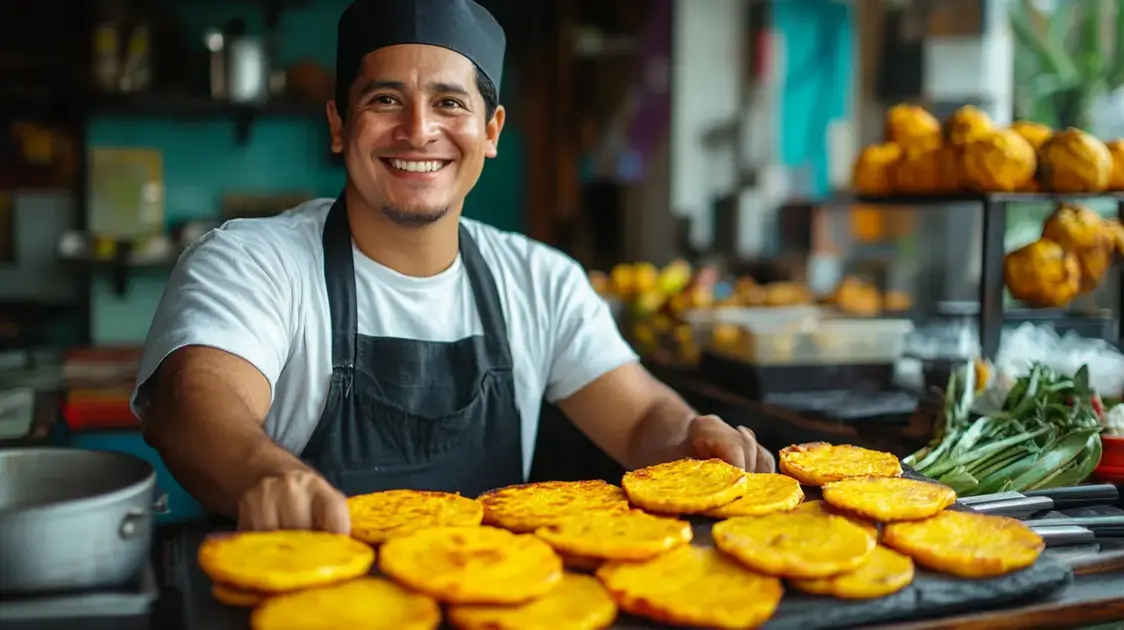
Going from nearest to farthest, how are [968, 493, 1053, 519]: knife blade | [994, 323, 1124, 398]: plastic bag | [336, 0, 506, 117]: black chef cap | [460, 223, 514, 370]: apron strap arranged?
[968, 493, 1053, 519]: knife blade → [336, 0, 506, 117]: black chef cap → [460, 223, 514, 370]: apron strap → [994, 323, 1124, 398]: plastic bag

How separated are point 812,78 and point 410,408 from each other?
399 cm

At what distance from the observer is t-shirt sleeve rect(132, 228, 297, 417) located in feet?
5.70

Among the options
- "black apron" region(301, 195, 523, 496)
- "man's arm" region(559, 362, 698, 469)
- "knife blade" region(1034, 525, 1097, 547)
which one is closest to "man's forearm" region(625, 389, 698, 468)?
"man's arm" region(559, 362, 698, 469)

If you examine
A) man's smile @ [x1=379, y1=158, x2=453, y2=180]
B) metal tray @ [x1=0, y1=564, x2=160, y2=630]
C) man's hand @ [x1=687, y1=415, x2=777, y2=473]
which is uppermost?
man's smile @ [x1=379, y1=158, x2=453, y2=180]

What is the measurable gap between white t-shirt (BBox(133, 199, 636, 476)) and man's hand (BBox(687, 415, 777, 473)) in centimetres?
53

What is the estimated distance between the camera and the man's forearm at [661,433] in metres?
2.03

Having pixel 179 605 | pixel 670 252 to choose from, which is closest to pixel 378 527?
pixel 179 605

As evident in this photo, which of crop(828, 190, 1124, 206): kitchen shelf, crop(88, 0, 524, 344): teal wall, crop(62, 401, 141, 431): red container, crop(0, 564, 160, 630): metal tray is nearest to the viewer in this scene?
crop(0, 564, 160, 630): metal tray

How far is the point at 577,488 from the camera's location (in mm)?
1594

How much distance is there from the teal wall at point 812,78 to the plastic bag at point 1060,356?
272 cm

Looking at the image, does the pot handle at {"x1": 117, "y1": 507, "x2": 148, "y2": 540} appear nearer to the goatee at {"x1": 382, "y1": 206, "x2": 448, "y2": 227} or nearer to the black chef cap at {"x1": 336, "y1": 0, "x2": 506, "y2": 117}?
the goatee at {"x1": 382, "y1": 206, "x2": 448, "y2": 227}

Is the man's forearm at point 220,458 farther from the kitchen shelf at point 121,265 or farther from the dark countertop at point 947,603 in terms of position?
the kitchen shelf at point 121,265

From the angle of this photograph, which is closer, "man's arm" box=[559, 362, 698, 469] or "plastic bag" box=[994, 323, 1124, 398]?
"man's arm" box=[559, 362, 698, 469]

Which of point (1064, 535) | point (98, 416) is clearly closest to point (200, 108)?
point (98, 416)
